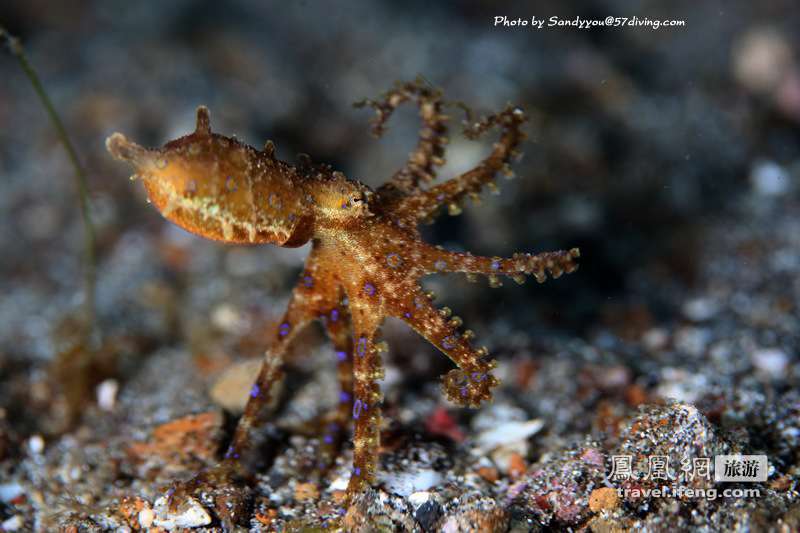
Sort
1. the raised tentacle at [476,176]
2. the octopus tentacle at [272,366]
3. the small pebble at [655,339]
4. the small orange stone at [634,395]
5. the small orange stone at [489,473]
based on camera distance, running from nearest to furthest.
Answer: the raised tentacle at [476,176]
the octopus tentacle at [272,366]
the small orange stone at [489,473]
the small orange stone at [634,395]
the small pebble at [655,339]

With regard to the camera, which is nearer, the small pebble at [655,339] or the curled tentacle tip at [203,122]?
the curled tentacle tip at [203,122]

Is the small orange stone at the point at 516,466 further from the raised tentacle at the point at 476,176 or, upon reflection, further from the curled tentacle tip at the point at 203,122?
the curled tentacle tip at the point at 203,122

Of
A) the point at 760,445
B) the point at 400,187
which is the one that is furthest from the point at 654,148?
the point at 400,187

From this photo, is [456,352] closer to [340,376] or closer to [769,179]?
[340,376]

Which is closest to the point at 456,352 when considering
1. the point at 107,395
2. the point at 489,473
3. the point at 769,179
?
the point at 489,473

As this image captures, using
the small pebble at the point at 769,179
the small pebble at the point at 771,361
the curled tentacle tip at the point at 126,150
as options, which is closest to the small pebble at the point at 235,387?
the curled tentacle tip at the point at 126,150

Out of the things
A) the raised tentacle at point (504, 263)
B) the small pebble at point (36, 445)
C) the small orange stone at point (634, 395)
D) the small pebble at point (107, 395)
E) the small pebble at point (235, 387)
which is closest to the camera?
the raised tentacle at point (504, 263)

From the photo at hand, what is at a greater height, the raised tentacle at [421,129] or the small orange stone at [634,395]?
the raised tentacle at [421,129]

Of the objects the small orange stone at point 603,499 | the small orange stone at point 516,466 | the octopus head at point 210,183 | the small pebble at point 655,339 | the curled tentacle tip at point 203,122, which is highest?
the small pebble at point 655,339
